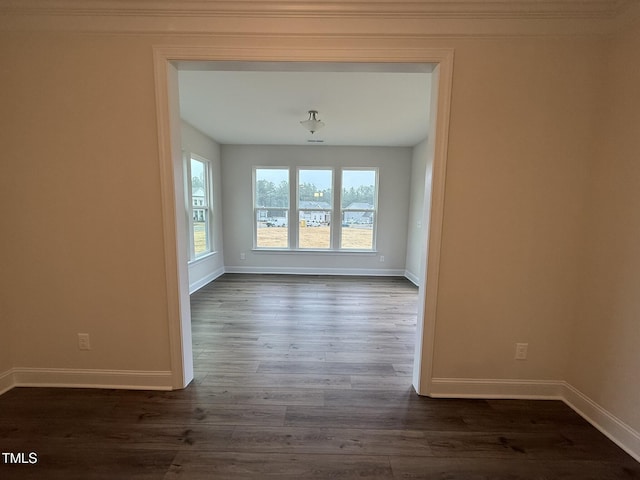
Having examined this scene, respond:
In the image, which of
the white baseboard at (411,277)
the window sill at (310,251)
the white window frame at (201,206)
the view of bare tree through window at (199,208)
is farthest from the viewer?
the window sill at (310,251)

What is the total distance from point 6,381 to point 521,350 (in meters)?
3.67

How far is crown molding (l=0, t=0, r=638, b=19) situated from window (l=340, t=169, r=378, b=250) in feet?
12.3

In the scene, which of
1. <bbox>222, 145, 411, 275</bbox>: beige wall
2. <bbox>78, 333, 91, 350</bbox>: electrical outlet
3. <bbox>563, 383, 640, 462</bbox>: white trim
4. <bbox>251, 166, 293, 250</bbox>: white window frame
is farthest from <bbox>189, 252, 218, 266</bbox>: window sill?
<bbox>563, 383, 640, 462</bbox>: white trim

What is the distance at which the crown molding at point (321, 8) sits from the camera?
5.13 feet

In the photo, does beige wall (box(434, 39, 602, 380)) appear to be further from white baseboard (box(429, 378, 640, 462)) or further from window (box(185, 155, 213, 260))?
window (box(185, 155, 213, 260))

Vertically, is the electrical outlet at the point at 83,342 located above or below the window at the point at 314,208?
below

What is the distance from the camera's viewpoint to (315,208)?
546cm

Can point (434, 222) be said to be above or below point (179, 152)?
below

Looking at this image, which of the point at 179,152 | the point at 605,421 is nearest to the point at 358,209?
the point at 179,152

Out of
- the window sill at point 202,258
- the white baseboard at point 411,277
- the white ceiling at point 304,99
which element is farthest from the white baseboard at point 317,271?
the white ceiling at point 304,99

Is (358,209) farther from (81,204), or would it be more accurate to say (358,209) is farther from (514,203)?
(81,204)

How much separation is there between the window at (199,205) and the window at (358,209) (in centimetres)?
261

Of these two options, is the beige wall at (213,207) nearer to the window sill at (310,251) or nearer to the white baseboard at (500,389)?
the window sill at (310,251)

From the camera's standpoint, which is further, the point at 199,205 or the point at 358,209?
the point at 358,209
